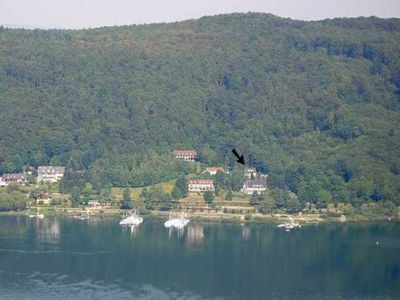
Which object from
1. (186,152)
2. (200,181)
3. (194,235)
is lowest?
(194,235)

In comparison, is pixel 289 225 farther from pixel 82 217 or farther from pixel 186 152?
pixel 186 152

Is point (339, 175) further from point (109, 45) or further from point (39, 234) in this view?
point (109, 45)

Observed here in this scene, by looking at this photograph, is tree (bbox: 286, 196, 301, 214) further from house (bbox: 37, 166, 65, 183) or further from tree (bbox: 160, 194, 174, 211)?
house (bbox: 37, 166, 65, 183)

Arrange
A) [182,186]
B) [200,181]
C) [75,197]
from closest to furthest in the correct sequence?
[75,197], [182,186], [200,181]

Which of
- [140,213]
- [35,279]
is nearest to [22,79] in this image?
[140,213]

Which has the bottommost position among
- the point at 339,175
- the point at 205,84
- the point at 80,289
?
the point at 80,289

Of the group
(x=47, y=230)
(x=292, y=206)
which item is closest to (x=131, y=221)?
(x=47, y=230)
